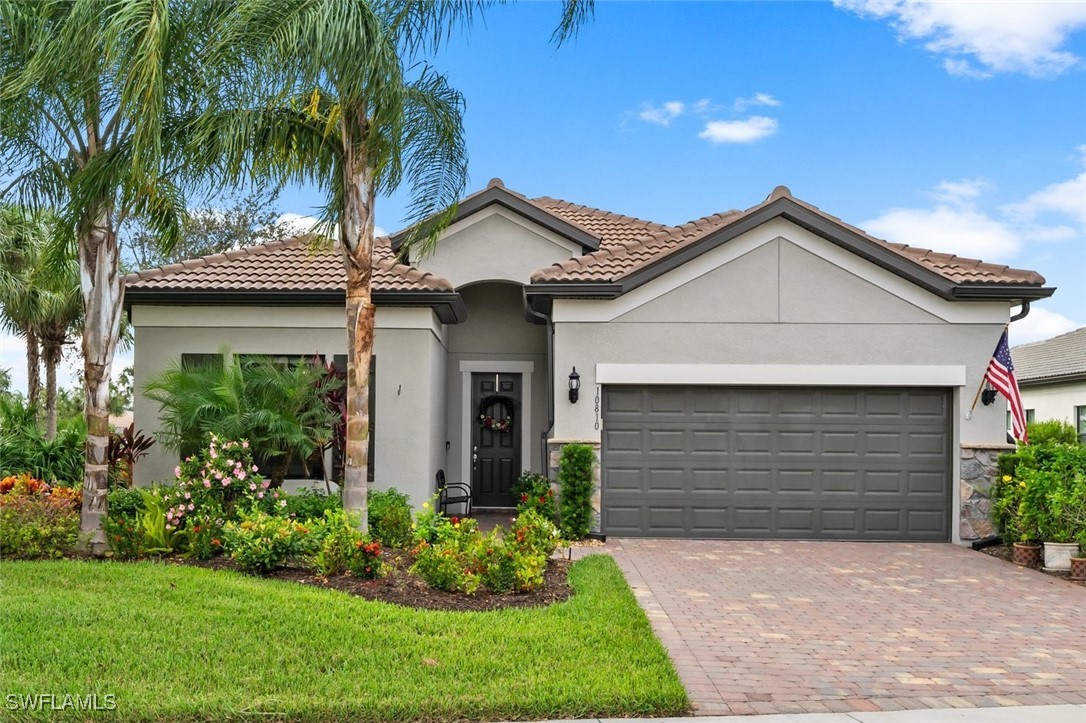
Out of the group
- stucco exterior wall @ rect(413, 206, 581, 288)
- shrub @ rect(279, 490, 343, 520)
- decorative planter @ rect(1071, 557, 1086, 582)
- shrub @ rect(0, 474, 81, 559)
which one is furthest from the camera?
stucco exterior wall @ rect(413, 206, 581, 288)

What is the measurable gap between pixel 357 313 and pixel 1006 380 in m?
9.38

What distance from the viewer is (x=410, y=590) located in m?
8.20

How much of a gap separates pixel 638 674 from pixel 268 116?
6.97 meters

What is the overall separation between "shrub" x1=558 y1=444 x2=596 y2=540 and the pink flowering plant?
4.02 m

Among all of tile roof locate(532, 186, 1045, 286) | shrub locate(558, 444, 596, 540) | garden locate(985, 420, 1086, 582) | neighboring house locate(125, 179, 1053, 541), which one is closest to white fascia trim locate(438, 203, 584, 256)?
tile roof locate(532, 186, 1045, 286)

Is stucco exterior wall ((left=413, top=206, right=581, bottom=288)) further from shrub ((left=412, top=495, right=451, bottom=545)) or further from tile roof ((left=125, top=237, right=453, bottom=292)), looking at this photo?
shrub ((left=412, top=495, right=451, bottom=545))

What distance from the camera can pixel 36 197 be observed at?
10453 millimetres

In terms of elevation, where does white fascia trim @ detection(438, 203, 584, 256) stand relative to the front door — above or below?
above

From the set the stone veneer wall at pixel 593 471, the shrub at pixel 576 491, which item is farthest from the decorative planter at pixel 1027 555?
the shrub at pixel 576 491

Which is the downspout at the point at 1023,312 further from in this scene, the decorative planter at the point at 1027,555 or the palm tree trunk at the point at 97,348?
the palm tree trunk at the point at 97,348

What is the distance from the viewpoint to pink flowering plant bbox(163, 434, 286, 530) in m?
9.92

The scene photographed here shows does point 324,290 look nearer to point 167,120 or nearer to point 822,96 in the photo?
point 167,120

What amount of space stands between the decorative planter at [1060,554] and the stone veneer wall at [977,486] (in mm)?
1922

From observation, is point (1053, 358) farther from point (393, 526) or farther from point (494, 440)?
point (393, 526)
